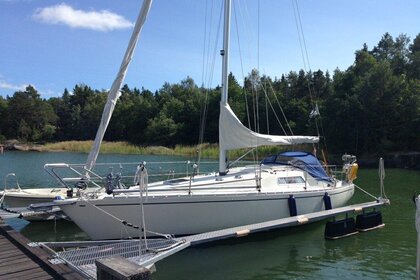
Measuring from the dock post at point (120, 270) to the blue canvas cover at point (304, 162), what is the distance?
11273mm

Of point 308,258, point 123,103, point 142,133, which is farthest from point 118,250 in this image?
point 123,103

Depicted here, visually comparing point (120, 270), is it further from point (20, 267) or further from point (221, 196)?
point (221, 196)

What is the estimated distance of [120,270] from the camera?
493 cm

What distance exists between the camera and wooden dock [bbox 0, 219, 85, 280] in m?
7.23

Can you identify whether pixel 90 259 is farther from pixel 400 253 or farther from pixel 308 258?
pixel 400 253

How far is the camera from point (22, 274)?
7.28 meters

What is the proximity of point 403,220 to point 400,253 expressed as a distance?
461cm

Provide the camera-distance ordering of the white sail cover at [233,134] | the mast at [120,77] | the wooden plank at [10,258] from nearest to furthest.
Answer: the wooden plank at [10,258], the mast at [120,77], the white sail cover at [233,134]

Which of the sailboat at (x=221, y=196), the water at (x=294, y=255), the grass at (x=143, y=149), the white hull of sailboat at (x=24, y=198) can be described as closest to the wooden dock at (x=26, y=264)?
the sailboat at (x=221, y=196)

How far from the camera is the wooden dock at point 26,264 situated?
23.7 feet

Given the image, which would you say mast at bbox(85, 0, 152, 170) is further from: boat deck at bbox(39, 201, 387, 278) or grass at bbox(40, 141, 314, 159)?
grass at bbox(40, 141, 314, 159)

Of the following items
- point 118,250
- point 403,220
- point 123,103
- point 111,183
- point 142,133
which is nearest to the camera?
point 118,250

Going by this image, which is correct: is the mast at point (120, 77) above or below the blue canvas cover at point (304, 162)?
above

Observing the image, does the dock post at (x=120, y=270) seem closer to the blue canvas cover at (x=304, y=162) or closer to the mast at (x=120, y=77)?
the mast at (x=120, y=77)
